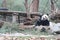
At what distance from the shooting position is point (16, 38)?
4.32 metres

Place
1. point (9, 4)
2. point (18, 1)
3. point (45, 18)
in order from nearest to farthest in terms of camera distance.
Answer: point (45, 18) → point (9, 4) → point (18, 1)

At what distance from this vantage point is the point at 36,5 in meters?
11.7

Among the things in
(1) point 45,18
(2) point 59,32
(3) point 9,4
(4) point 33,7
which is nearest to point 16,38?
(2) point 59,32

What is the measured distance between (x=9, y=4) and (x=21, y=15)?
12010 mm

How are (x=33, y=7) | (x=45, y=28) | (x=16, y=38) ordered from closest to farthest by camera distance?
(x=16, y=38), (x=45, y=28), (x=33, y=7)

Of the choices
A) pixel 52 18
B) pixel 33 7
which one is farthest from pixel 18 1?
pixel 52 18

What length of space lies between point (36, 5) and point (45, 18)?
4184mm

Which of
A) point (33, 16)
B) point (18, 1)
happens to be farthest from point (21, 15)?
point (18, 1)

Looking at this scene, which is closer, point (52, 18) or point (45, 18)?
point (45, 18)

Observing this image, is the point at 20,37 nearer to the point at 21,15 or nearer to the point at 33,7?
the point at 21,15

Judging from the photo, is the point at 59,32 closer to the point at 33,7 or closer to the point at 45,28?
the point at 45,28

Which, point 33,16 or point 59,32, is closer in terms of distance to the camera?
point 59,32

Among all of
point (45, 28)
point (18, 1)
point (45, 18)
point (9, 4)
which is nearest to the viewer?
point (45, 28)

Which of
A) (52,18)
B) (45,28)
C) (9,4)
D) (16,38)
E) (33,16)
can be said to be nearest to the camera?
(16,38)
